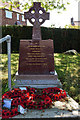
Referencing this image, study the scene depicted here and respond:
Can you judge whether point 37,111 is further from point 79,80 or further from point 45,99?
point 79,80

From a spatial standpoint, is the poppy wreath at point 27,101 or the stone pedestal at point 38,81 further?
the stone pedestal at point 38,81

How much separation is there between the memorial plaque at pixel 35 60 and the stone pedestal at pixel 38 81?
18 centimetres

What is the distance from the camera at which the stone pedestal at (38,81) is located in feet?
16.1

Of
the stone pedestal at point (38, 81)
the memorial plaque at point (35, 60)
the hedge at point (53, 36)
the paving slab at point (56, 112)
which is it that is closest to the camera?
the paving slab at point (56, 112)

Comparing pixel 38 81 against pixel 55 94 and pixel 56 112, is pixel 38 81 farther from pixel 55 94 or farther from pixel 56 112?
pixel 56 112

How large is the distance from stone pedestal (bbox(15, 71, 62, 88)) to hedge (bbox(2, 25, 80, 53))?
8.93m

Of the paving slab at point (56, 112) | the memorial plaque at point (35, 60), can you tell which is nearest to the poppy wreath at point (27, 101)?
the paving slab at point (56, 112)

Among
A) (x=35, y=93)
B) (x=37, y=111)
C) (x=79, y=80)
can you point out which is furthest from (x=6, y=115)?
(x=79, y=80)

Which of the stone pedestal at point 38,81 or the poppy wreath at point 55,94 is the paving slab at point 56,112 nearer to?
the poppy wreath at point 55,94

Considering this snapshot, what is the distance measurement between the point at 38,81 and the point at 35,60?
67 cm

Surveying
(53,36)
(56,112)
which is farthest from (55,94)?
(53,36)

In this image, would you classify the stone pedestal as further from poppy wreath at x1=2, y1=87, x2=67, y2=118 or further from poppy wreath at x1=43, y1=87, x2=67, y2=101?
poppy wreath at x1=2, y1=87, x2=67, y2=118

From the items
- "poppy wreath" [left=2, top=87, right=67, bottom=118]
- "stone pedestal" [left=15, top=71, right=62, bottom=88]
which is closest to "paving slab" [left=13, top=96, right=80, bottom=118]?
"poppy wreath" [left=2, top=87, right=67, bottom=118]

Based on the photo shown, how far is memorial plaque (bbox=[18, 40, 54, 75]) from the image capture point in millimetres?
5094
